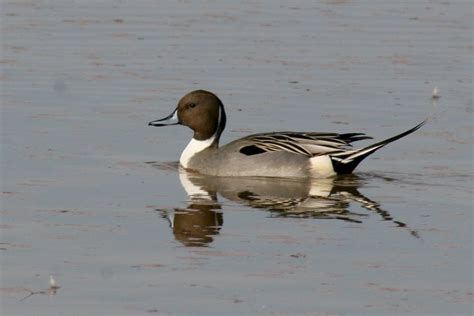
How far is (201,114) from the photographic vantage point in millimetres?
13258

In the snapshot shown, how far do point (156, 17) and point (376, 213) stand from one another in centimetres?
943

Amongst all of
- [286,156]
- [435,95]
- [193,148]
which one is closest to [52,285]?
[286,156]

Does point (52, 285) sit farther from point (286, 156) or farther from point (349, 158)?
point (349, 158)

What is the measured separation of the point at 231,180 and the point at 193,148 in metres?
0.73

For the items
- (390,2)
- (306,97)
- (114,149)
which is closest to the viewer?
(114,149)

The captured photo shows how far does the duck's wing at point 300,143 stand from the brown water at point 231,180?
312 mm

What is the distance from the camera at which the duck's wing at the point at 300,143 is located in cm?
1253

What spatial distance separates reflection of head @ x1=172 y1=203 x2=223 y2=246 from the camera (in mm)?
9836

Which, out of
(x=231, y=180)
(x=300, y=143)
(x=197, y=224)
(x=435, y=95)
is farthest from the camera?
(x=435, y=95)

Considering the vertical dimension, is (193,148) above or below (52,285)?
above

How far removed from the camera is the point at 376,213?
1086 cm

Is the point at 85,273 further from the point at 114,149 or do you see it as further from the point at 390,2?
the point at 390,2

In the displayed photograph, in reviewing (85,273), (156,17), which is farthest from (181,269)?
(156,17)

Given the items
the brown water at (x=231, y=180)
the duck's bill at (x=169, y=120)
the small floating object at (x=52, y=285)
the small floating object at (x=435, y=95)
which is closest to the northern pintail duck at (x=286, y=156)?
the brown water at (x=231, y=180)
